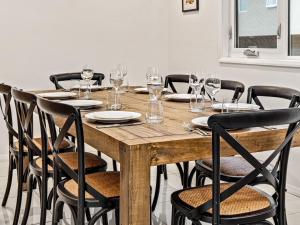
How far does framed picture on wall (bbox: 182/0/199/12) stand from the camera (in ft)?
14.4

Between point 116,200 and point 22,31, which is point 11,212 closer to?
point 116,200

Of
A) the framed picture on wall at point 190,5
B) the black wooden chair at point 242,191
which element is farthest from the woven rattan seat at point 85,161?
the framed picture on wall at point 190,5

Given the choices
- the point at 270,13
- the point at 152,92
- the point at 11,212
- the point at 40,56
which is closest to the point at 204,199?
the point at 152,92

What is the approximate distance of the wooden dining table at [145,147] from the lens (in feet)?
5.16

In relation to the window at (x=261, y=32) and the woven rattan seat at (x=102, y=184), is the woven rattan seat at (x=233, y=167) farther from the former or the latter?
the window at (x=261, y=32)

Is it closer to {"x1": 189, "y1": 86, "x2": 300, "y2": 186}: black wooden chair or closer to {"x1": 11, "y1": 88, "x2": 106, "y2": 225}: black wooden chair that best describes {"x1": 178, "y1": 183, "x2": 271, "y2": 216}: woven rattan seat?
{"x1": 189, "y1": 86, "x2": 300, "y2": 186}: black wooden chair

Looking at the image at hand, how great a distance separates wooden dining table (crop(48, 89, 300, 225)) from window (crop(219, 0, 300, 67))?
1.59m

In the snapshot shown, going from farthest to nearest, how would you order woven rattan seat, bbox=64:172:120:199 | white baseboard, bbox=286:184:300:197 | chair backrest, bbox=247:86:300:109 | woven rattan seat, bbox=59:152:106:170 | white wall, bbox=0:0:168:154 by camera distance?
white wall, bbox=0:0:168:154 → white baseboard, bbox=286:184:300:197 → chair backrest, bbox=247:86:300:109 → woven rattan seat, bbox=59:152:106:170 → woven rattan seat, bbox=64:172:120:199

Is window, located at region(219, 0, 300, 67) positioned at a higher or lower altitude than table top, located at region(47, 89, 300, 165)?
higher

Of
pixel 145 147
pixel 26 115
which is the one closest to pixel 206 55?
pixel 26 115

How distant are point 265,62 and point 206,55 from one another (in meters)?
0.89

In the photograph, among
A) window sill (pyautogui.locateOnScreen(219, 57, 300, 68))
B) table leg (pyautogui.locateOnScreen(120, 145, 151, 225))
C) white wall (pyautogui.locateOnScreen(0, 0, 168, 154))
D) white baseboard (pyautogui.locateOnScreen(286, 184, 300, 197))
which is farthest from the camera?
white wall (pyautogui.locateOnScreen(0, 0, 168, 154))

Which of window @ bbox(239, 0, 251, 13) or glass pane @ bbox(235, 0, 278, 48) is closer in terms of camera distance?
glass pane @ bbox(235, 0, 278, 48)

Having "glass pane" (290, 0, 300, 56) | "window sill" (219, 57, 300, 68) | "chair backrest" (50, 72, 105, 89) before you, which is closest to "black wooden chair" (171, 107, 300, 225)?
"window sill" (219, 57, 300, 68)
